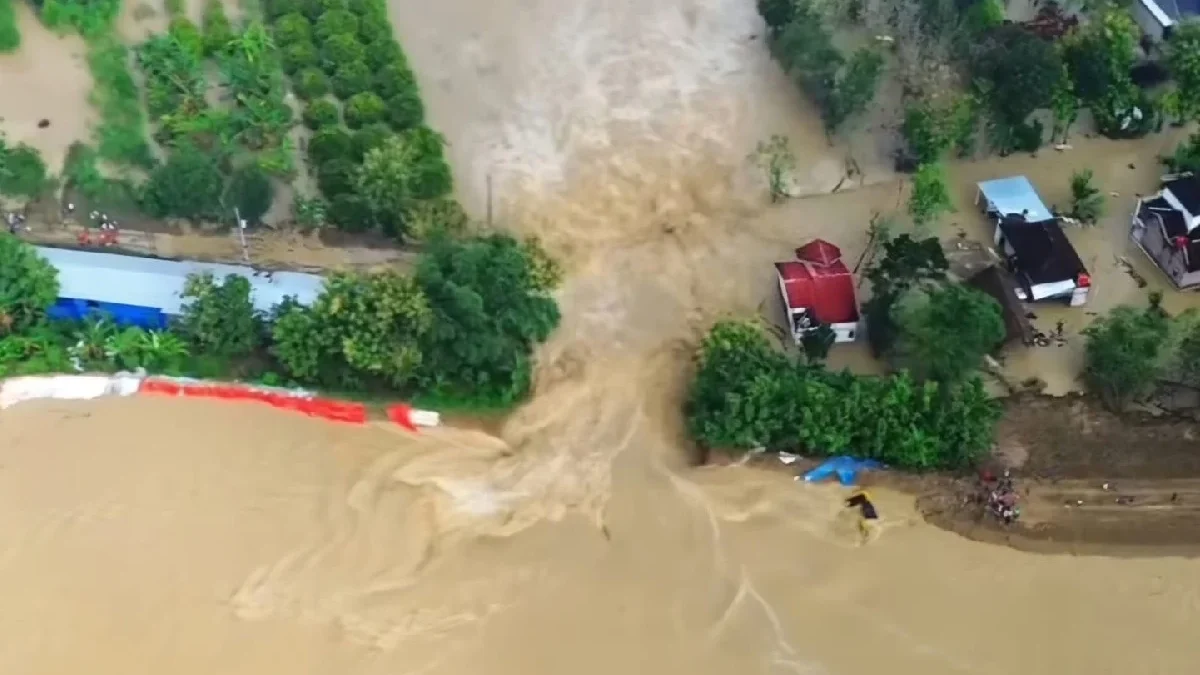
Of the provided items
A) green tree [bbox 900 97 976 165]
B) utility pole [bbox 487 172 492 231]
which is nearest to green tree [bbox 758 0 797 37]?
green tree [bbox 900 97 976 165]

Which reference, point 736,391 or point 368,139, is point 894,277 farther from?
point 368,139

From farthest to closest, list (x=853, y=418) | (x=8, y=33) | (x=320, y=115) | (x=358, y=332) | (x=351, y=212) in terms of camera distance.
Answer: (x=8, y=33)
(x=320, y=115)
(x=351, y=212)
(x=358, y=332)
(x=853, y=418)

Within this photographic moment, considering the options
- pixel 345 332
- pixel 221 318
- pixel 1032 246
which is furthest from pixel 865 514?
pixel 221 318

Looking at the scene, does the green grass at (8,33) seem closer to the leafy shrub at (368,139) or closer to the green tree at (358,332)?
the leafy shrub at (368,139)

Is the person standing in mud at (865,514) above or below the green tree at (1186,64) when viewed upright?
below

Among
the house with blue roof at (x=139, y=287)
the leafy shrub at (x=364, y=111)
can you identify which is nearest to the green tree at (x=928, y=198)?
the leafy shrub at (x=364, y=111)

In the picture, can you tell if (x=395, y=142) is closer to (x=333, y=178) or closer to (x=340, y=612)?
(x=333, y=178)
